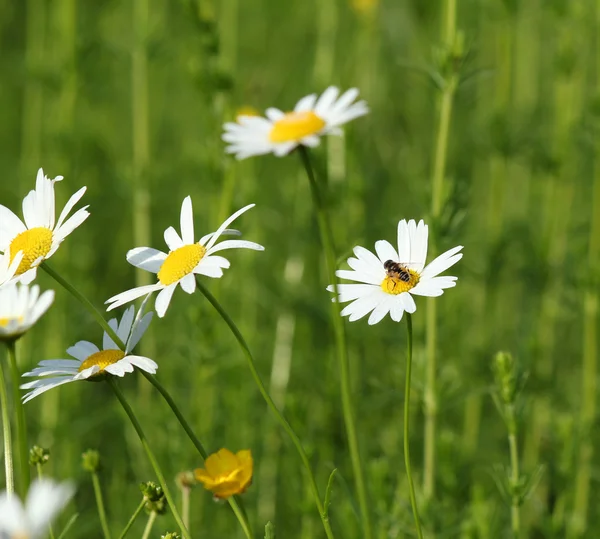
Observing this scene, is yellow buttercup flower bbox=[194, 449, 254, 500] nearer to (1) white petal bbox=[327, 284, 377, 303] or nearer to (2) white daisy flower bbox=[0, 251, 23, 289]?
(1) white petal bbox=[327, 284, 377, 303]

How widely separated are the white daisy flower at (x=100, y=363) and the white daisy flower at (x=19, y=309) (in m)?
0.11

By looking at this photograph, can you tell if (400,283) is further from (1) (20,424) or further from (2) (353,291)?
A: (1) (20,424)

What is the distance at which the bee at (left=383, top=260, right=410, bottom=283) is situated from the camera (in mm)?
1545

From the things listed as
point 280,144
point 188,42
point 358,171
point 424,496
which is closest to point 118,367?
point 280,144

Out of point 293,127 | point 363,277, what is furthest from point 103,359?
point 293,127

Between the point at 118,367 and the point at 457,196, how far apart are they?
1.27 meters

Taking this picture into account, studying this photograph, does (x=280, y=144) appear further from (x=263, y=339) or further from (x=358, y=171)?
(x=263, y=339)

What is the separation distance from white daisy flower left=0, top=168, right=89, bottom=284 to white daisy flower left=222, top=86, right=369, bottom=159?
0.43m

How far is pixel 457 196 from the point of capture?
234cm

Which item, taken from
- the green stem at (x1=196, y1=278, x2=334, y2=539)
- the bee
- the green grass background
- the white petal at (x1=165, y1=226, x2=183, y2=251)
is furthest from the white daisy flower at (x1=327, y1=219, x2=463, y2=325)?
the green grass background

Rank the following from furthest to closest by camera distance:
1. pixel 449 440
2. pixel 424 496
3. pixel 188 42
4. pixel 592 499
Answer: pixel 188 42
pixel 592 499
pixel 449 440
pixel 424 496

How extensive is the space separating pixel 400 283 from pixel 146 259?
1.47ft

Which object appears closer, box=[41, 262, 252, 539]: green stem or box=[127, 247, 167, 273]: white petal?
box=[41, 262, 252, 539]: green stem

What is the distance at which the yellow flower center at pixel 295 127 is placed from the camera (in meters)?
1.79
